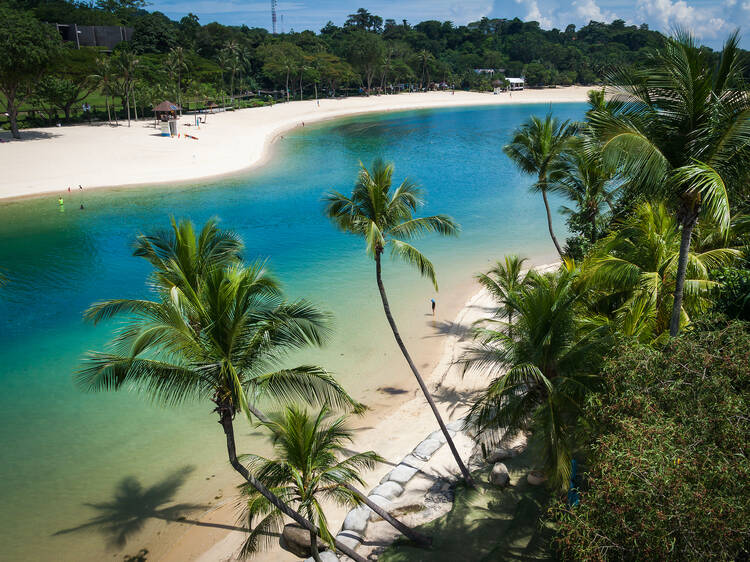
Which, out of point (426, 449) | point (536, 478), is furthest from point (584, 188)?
point (536, 478)

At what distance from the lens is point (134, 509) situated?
1277cm

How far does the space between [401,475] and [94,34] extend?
371 ft

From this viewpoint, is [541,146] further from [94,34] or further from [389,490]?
[94,34]

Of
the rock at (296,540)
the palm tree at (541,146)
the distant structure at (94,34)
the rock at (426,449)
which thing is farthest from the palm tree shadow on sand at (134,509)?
the distant structure at (94,34)

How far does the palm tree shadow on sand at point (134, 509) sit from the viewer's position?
1221 cm

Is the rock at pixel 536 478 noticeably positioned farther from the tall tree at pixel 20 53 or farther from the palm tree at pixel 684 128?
the tall tree at pixel 20 53

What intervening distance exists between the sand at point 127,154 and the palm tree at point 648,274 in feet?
131

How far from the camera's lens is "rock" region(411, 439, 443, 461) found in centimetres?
1329

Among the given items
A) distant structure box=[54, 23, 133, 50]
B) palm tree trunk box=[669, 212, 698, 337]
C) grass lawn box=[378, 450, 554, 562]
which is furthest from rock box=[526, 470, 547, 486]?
distant structure box=[54, 23, 133, 50]

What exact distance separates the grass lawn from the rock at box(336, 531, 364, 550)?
729 mm

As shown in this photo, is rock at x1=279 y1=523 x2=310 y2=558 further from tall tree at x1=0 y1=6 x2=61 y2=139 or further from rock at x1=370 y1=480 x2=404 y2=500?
tall tree at x1=0 y1=6 x2=61 y2=139

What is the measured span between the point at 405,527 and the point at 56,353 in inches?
623

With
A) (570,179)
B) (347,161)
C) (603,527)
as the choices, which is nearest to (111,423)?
(603,527)

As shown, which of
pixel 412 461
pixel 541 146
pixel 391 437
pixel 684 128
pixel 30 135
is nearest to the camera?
pixel 684 128
